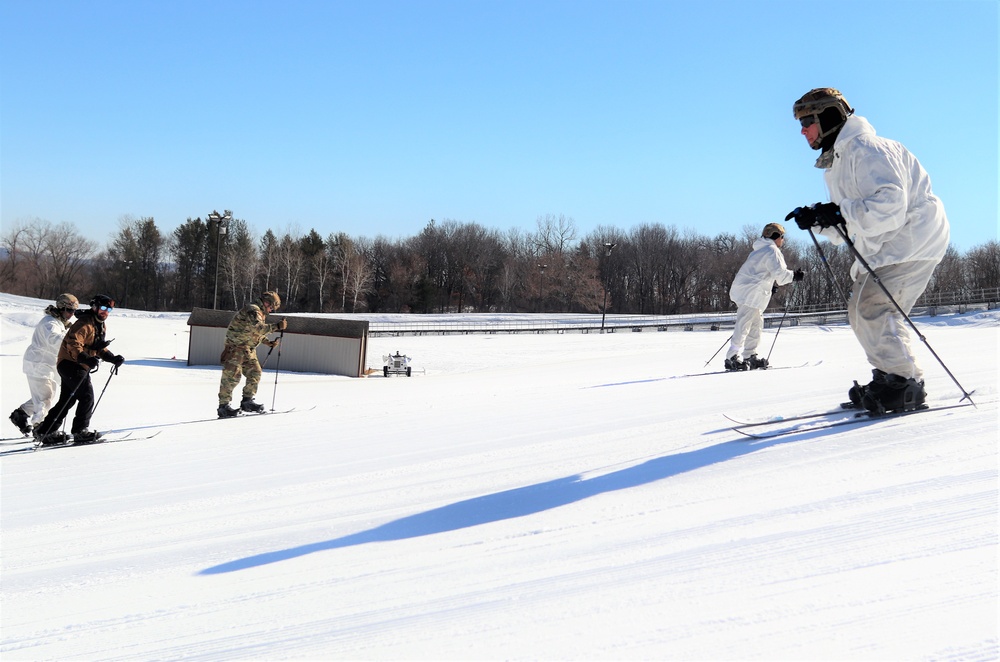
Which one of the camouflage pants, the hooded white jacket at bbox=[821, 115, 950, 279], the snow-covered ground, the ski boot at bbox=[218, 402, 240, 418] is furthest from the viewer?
the camouflage pants

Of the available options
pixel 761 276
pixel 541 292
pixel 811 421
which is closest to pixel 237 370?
pixel 811 421

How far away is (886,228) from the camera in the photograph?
409cm

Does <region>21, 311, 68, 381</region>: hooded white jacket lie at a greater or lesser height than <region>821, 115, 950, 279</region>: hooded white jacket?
lesser

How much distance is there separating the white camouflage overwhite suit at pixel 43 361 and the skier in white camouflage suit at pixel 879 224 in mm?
8177

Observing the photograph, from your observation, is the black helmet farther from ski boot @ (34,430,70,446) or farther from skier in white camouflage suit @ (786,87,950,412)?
skier in white camouflage suit @ (786,87,950,412)

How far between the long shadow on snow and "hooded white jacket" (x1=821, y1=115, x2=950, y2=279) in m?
1.44

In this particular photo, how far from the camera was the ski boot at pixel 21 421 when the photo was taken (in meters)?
7.72

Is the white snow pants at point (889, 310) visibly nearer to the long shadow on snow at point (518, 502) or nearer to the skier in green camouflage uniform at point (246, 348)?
the long shadow on snow at point (518, 502)

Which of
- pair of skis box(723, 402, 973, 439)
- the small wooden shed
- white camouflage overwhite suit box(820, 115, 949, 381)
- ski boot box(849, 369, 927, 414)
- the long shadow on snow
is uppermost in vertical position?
white camouflage overwhite suit box(820, 115, 949, 381)

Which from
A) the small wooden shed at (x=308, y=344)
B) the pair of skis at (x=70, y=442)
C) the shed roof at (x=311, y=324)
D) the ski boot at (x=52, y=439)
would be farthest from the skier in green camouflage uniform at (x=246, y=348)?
the small wooden shed at (x=308, y=344)

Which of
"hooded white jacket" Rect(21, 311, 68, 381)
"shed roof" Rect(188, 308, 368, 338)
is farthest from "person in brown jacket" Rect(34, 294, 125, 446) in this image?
"shed roof" Rect(188, 308, 368, 338)

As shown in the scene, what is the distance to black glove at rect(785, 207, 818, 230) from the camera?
424cm

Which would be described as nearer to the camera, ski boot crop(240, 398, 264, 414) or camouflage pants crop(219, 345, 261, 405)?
camouflage pants crop(219, 345, 261, 405)

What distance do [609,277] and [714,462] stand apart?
78910 millimetres
